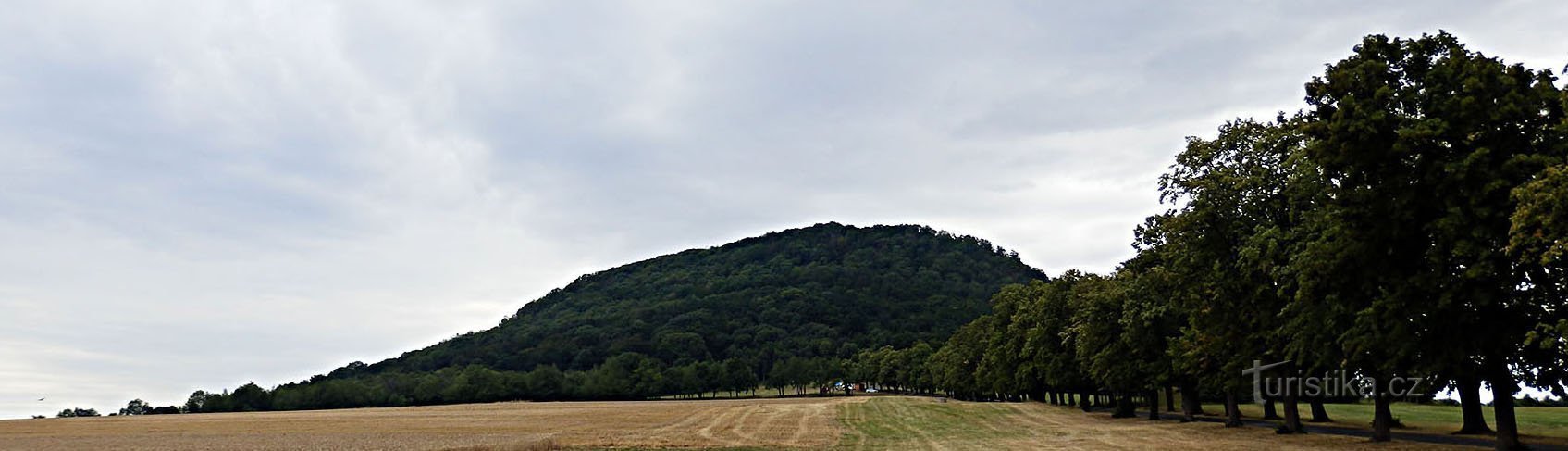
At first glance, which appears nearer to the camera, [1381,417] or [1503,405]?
[1503,405]

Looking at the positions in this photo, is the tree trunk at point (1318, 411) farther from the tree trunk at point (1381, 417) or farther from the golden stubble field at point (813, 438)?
the tree trunk at point (1381, 417)

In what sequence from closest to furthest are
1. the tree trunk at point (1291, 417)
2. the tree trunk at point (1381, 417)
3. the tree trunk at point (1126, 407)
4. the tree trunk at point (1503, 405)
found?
the tree trunk at point (1503, 405) < the tree trunk at point (1381, 417) < the tree trunk at point (1291, 417) < the tree trunk at point (1126, 407)

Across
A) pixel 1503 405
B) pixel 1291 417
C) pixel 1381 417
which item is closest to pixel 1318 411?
pixel 1291 417

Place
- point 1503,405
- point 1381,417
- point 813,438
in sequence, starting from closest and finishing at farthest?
point 1503,405, point 1381,417, point 813,438

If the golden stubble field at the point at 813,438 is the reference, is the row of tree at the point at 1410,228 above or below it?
above

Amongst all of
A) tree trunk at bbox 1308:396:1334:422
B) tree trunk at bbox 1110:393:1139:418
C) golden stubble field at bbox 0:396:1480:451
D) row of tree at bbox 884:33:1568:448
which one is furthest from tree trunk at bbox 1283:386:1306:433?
tree trunk at bbox 1110:393:1139:418

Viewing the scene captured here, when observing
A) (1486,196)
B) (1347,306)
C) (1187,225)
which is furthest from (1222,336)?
(1486,196)

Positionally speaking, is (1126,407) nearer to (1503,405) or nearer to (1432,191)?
(1503,405)

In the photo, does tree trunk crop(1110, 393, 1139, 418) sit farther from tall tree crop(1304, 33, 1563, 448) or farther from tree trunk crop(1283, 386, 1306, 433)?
tall tree crop(1304, 33, 1563, 448)

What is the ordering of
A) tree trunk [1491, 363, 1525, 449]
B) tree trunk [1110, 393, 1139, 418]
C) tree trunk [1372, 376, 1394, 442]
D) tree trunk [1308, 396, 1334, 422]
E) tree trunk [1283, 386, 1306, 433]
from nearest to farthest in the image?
tree trunk [1491, 363, 1525, 449] < tree trunk [1372, 376, 1394, 442] < tree trunk [1283, 386, 1306, 433] < tree trunk [1308, 396, 1334, 422] < tree trunk [1110, 393, 1139, 418]

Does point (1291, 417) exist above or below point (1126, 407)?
above

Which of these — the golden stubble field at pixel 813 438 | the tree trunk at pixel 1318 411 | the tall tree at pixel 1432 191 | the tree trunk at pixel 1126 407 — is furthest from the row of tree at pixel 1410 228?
the tree trunk at pixel 1126 407

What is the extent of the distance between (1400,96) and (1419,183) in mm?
2652

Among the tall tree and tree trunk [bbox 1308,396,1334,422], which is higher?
the tall tree
